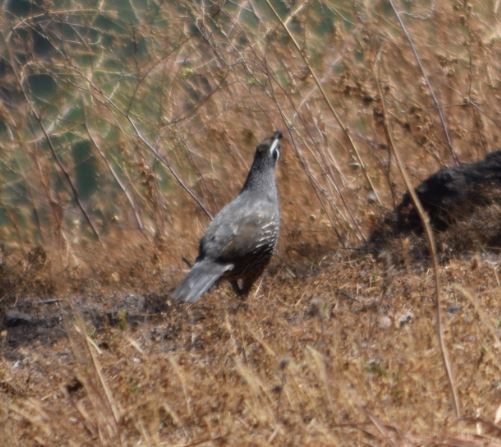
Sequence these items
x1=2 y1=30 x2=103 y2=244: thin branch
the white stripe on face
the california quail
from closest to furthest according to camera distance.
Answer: the california quail → the white stripe on face → x1=2 y1=30 x2=103 y2=244: thin branch

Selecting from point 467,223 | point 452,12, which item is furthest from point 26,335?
point 452,12

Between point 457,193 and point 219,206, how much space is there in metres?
1.82

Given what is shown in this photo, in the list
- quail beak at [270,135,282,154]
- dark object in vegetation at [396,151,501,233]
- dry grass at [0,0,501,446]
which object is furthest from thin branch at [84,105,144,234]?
dark object in vegetation at [396,151,501,233]

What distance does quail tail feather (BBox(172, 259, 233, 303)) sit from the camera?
20.1ft

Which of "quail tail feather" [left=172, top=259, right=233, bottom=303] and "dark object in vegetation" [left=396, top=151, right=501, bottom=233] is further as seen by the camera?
"dark object in vegetation" [left=396, top=151, right=501, bottom=233]

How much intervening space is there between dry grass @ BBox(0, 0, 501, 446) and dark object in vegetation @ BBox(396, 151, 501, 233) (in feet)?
0.74

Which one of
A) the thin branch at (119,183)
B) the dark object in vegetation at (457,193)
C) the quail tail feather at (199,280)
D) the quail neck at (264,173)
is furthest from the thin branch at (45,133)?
the dark object in vegetation at (457,193)

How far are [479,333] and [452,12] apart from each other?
4263mm

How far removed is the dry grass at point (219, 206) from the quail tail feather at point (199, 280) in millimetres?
106

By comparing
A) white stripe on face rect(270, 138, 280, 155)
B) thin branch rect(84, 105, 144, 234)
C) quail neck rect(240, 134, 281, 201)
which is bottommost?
thin branch rect(84, 105, 144, 234)

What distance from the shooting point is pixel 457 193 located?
7133 mm

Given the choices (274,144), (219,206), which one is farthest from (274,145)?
(219,206)

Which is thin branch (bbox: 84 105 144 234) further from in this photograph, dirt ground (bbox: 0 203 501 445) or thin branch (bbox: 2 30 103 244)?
dirt ground (bbox: 0 203 501 445)

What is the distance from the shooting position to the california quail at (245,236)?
645 centimetres
